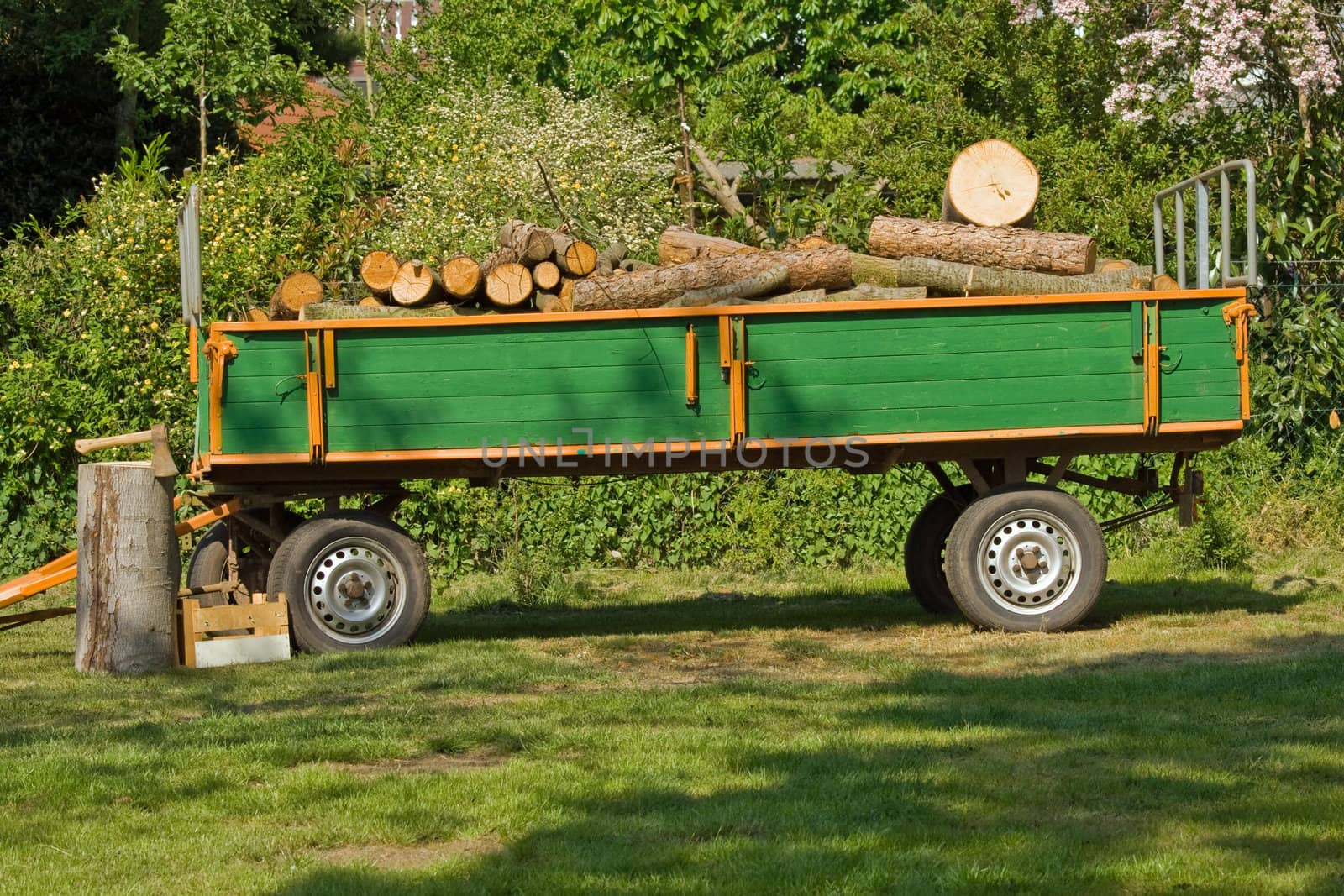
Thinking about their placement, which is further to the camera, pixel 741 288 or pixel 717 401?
pixel 741 288

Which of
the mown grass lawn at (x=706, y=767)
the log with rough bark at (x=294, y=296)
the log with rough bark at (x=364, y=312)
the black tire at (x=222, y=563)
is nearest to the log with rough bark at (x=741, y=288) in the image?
the log with rough bark at (x=364, y=312)

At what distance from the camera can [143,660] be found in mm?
8430

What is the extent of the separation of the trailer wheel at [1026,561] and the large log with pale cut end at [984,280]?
42.7 inches

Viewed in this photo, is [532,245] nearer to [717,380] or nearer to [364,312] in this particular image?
[364,312]

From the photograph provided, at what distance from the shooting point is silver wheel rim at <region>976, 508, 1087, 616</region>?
8.88 m

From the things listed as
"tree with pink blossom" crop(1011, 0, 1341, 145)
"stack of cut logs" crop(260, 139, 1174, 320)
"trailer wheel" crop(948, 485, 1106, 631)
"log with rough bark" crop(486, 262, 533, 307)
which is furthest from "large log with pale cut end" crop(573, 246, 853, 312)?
"tree with pink blossom" crop(1011, 0, 1341, 145)

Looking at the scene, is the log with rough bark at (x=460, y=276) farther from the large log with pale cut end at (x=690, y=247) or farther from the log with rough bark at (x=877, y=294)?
the log with rough bark at (x=877, y=294)

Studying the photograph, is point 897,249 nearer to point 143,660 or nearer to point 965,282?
point 965,282

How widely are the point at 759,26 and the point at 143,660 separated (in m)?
17.6

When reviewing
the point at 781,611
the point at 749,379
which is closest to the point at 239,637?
the point at 749,379

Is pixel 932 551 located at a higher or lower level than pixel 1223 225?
lower

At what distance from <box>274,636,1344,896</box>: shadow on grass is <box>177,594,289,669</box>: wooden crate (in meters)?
2.36

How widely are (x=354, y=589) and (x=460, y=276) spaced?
1.77 metres

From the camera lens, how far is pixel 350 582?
884 centimetres
